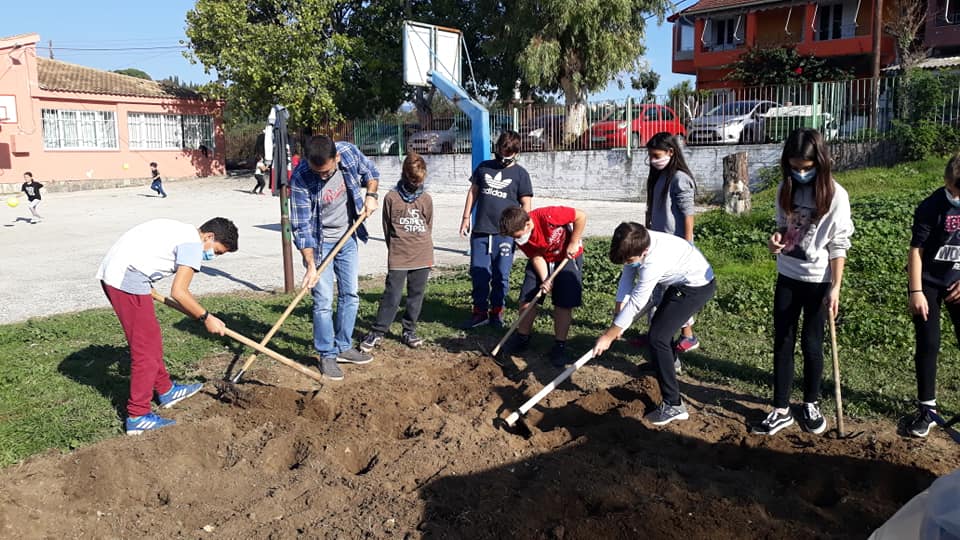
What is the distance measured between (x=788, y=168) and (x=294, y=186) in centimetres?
351

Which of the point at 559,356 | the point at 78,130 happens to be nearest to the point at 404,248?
the point at 559,356

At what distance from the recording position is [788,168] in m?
4.48

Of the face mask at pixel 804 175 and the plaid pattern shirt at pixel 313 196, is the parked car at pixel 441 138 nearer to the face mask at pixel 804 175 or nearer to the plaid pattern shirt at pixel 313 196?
the plaid pattern shirt at pixel 313 196

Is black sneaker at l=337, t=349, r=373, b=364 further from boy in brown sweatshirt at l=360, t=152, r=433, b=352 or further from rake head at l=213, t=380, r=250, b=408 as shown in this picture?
rake head at l=213, t=380, r=250, b=408

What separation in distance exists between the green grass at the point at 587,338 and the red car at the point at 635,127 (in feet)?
31.2

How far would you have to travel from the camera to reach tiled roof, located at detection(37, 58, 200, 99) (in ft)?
94.7

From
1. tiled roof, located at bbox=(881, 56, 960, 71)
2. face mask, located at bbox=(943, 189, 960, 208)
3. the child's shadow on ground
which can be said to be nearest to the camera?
face mask, located at bbox=(943, 189, 960, 208)

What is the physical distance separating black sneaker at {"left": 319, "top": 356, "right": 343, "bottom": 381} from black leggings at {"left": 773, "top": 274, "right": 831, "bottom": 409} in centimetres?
316

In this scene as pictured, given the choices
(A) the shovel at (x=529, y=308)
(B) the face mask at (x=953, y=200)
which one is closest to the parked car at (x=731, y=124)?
(A) the shovel at (x=529, y=308)

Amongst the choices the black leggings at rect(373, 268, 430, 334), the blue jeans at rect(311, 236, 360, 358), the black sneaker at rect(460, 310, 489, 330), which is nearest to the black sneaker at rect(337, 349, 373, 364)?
the blue jeans at rect(311, 236, 360, 358)

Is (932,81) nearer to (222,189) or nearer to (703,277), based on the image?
(703,277)

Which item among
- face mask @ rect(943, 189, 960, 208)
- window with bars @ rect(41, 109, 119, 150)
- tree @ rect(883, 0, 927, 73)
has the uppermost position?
tree @ rect(883, 0, 927, 73)

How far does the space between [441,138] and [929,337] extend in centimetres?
2159

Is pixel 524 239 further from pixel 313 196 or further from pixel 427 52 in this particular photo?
pixel 427 52
